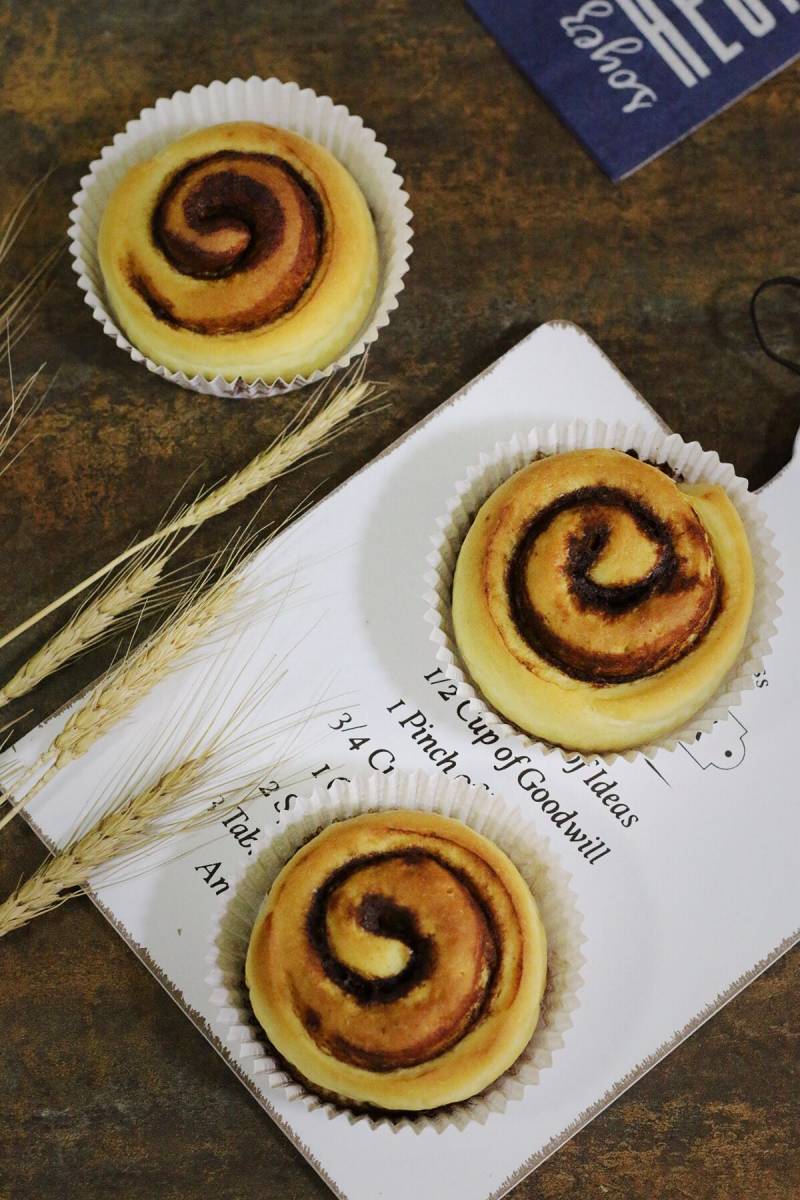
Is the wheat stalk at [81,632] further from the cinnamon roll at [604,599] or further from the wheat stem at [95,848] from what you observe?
the cinnamon roll at [604,599]

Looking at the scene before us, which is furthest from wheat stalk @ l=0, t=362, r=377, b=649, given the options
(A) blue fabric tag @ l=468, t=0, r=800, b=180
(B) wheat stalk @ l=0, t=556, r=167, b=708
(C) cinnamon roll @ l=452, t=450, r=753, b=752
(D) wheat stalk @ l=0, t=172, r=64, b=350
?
(A) blue fabric tag @ l=468, t=0, r=800, b=180

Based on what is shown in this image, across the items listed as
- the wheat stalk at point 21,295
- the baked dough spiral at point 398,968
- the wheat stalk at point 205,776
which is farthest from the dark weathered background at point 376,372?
the baked dough spiral at point 398,968

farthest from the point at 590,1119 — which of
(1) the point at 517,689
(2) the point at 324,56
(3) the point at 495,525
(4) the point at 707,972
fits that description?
(2) the point at 324,56

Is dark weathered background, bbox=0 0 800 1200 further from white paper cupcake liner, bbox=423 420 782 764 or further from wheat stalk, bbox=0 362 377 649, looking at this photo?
white paper cupcake liner, bbox=423 420 782 764

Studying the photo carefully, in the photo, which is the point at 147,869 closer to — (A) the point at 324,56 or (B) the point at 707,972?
(B) the point at 707,972

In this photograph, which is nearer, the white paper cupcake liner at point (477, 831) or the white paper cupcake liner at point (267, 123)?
the white paper cupcake liner at point (477, 831)

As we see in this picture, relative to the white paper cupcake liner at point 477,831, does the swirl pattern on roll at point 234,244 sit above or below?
above

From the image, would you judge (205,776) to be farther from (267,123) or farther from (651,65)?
(651,65)
